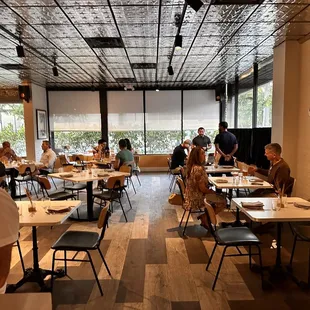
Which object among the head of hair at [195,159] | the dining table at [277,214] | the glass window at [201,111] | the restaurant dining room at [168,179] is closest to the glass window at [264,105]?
the restaurant dining room at [168,179]

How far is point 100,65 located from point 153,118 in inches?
170

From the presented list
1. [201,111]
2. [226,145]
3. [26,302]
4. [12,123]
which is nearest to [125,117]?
[201,111]

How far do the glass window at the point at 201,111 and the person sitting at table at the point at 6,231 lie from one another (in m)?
10.1

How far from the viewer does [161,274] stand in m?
3.45

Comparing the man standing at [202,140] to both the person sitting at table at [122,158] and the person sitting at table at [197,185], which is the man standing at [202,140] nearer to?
the person sitting at table at [122,158]

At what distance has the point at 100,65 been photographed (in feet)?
24.5

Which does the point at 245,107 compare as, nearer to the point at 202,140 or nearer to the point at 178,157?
the point at 202,140

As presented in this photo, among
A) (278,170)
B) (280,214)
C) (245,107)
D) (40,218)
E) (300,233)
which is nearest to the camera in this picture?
(40,218)

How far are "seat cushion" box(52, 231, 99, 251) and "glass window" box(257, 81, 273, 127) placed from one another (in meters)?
5.23

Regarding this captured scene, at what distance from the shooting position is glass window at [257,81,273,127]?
6.98 meters

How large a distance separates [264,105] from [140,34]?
3.79m

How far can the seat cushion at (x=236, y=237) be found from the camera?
3.03 meters

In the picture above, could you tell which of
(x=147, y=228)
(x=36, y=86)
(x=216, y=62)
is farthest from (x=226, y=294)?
(x=36, y=86)

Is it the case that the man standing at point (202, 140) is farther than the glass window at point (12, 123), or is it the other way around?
the glass window at point (12, 123)
